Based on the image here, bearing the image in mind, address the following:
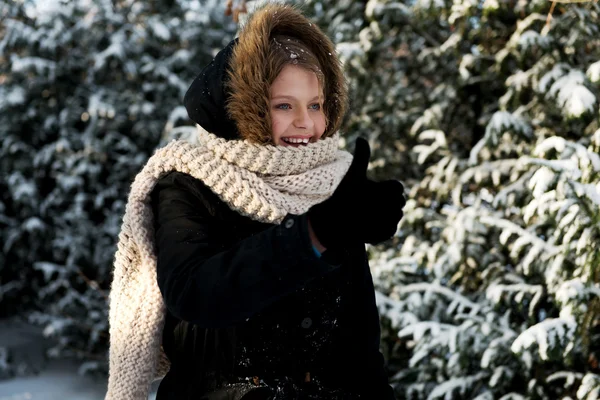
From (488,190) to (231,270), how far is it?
3.09 m

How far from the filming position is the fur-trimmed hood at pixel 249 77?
1.38m

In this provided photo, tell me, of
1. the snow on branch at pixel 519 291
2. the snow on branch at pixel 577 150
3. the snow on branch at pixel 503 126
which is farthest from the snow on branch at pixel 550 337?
the snow on branch at pixel 503 126

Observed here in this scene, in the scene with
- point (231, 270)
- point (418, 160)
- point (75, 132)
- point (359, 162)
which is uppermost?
point (75, 132)

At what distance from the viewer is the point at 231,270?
106cm

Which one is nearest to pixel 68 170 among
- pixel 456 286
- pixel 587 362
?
pixel 456 286

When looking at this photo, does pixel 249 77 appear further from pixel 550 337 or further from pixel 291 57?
pixel 550 337

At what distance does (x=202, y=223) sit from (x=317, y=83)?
444 mm

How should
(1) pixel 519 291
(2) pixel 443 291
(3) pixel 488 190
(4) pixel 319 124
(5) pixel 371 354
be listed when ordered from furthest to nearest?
(3) pixel 488 190, (2) pixel 443 291, (1) pixel 519 291, (5) pixel 371 354, (4) pixel 319 124

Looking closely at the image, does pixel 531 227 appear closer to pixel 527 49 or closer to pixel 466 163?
pixel 466 163

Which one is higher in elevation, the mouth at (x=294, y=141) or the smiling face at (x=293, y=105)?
the smiling face at (x=293, y=105)

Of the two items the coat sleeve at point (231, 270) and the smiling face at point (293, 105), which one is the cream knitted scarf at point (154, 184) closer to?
the smiling face at point (293, 105)

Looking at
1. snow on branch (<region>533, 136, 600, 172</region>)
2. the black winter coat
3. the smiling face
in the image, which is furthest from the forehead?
snow on branch (<region>533, 136, 600, 172</region>)

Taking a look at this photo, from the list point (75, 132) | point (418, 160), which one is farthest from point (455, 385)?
point (75, 132)

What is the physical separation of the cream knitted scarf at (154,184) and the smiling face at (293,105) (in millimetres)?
40
